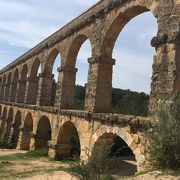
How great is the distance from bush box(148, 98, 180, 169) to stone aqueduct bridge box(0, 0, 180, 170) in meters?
1.19

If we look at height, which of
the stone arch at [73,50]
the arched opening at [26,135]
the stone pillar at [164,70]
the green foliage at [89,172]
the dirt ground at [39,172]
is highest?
the stone arch at [73,50]

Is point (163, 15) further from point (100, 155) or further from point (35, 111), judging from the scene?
point (35, 111)

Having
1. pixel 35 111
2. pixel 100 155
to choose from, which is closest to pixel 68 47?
pixel 35 111

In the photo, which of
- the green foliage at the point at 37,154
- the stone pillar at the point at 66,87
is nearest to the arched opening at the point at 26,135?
the green foliage at the point at 37,154

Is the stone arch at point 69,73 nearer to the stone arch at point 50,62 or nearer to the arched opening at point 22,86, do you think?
the stone arch at point 50,62

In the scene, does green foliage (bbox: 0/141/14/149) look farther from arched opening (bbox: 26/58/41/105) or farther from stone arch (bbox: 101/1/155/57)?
stone arch (bbox: 101/1/155/57)

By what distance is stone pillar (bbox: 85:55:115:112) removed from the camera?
36.2 feet

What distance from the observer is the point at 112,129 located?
30.3 ft

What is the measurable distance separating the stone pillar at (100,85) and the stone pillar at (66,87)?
3028 millimetres

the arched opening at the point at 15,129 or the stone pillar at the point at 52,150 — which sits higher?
the arched opening at the point at 15,129

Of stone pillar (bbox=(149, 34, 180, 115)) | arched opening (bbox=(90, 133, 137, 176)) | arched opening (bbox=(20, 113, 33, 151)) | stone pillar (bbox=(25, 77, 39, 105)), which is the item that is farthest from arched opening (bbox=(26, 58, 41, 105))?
stone pillar (bbox=(149, 34, 180, 115))

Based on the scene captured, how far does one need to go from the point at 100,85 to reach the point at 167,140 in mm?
5145

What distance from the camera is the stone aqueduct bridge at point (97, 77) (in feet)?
25.8

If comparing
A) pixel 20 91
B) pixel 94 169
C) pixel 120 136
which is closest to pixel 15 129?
pixel 20 91
